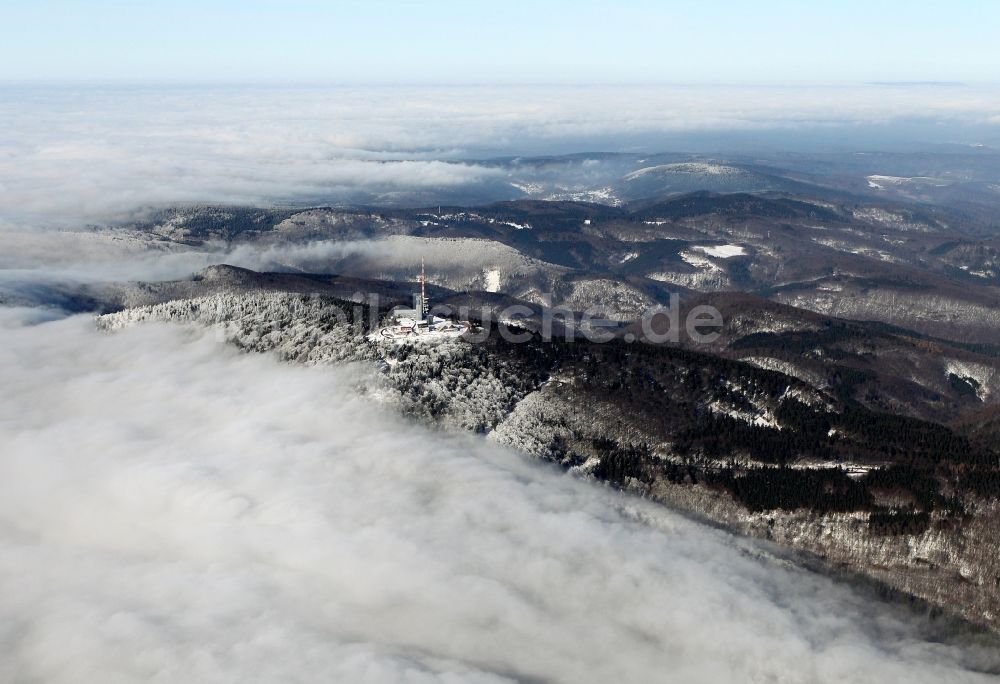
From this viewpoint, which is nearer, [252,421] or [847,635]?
[847,635]

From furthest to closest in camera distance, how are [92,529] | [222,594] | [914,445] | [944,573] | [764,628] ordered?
[914,445]
[92,529]
[944,573]
[222,594]
[764,628]

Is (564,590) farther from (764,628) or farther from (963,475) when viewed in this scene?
(963,475)

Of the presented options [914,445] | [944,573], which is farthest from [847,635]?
[914,445]

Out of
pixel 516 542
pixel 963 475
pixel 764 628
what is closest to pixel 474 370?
pixel 516 542

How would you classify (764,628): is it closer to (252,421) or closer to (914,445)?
(914,445)

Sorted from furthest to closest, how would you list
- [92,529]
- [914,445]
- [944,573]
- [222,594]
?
[914,445]
[92,529]
[944,573]
[222,594]

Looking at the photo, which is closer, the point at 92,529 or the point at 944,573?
the point at 944,573

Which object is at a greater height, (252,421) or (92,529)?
(252,421)

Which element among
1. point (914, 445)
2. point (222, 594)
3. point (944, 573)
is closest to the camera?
point (222, 594)

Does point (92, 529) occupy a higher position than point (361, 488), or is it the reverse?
point (361, 488)
